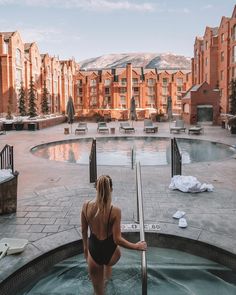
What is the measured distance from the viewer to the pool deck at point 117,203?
18.3 ft

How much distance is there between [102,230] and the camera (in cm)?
352

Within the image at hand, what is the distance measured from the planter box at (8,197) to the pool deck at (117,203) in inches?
6.3

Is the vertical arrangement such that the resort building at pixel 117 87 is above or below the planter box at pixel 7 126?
above

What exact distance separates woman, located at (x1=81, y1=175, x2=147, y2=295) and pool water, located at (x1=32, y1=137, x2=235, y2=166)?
10371mm

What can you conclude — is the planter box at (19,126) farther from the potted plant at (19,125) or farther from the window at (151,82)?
the window at (151,82)

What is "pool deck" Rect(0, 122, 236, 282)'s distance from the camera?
5.59 meters

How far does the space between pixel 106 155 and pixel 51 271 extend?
11.8 metres

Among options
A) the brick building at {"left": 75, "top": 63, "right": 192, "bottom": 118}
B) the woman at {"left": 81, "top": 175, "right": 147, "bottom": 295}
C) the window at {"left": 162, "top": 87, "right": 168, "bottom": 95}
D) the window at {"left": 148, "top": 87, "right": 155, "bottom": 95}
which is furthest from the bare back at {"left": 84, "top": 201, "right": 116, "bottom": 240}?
the window at {"left": 148, "top": 87, "right": 155, "bottom": 95}

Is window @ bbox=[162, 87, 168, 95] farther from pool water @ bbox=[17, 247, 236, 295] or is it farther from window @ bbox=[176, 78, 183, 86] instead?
pool water @ bbox=[17, 247, 236, 295]

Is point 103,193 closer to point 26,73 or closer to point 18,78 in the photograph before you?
point 18,78

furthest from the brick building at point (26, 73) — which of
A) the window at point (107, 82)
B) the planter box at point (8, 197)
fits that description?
the planter box at point (8, 197)

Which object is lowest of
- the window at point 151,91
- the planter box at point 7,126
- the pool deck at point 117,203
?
the pool deck at point 117,203

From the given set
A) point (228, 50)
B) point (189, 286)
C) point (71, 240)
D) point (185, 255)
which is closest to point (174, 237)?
point (185, 255)

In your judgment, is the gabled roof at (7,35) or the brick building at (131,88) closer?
the gabled roof at (7,35)
